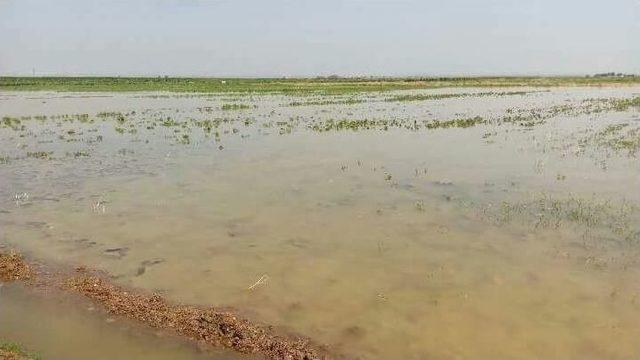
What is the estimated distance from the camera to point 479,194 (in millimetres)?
12977

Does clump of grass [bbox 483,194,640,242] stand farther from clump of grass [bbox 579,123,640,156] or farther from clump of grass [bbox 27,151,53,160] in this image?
clump of grass [bbox 27,151,53,160]

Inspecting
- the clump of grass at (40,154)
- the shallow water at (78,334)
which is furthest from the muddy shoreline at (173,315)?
the clump of grass at (40,154)

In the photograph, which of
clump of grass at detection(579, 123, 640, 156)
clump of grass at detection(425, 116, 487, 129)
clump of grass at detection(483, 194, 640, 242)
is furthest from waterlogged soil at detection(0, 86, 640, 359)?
clump of grass at detection(425, 116, 487, 129)

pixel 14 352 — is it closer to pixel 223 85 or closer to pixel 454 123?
pixel 454 123

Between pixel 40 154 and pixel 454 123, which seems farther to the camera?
pixel 454 123

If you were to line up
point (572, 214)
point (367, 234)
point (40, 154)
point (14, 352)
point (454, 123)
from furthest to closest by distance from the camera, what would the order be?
point (454, 123), point (40, 154), point (572, 214), point (367, 234), point (14, 352)

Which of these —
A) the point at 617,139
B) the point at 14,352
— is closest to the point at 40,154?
the point at 14,352

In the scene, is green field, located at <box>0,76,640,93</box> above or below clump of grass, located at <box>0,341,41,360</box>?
above

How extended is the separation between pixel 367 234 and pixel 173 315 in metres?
4.35

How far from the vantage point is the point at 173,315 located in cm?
709

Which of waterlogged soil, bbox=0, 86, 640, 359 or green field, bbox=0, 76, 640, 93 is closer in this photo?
waterlogged soil, bbox=0, 86, 640, 359

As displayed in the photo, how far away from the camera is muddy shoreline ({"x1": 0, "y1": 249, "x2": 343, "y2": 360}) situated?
6301mm

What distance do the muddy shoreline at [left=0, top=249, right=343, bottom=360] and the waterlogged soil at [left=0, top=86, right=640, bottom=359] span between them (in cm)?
28

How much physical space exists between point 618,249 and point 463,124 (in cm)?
1995
